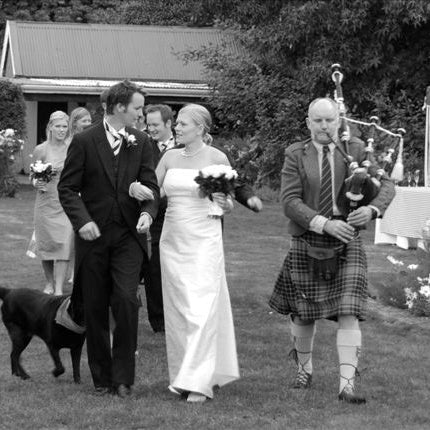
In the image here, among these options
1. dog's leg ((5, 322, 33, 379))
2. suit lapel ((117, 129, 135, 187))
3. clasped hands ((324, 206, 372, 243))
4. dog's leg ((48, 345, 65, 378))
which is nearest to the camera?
clasped hands ((324, 206, 372, 243))

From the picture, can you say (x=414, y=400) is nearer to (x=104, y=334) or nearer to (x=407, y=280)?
(x=104, y=334)

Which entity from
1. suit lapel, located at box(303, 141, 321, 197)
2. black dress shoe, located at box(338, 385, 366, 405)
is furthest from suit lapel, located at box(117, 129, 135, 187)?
black dress shoe, located at box(338, 385, 366, 405)

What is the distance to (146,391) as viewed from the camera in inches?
296

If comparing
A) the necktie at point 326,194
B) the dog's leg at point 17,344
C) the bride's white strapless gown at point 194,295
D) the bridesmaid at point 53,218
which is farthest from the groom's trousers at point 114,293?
the bridesmaid at point 53,218

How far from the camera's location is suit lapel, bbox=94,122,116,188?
288 inches

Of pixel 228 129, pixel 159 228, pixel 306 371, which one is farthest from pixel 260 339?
pixel 228 129

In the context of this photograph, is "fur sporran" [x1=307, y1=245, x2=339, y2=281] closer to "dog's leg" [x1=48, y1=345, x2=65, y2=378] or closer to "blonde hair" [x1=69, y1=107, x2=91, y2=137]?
"dog's leg" [x1=48, y1=345, x2=65, y2=378]

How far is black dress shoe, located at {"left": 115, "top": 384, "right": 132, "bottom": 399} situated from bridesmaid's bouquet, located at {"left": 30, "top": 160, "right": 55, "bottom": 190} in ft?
14.4

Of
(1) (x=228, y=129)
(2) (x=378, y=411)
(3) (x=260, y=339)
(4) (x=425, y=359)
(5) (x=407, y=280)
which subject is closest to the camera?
(2) (x=378, y=411)

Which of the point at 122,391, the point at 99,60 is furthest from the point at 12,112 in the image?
the point at 122,391

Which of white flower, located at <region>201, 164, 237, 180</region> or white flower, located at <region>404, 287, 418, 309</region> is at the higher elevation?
white flower, located at <region>201, 164, 237, 180</region>

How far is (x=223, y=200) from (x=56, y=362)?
5.43 feet

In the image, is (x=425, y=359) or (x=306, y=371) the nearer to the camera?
(x=306, y=371)

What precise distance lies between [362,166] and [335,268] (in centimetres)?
67
